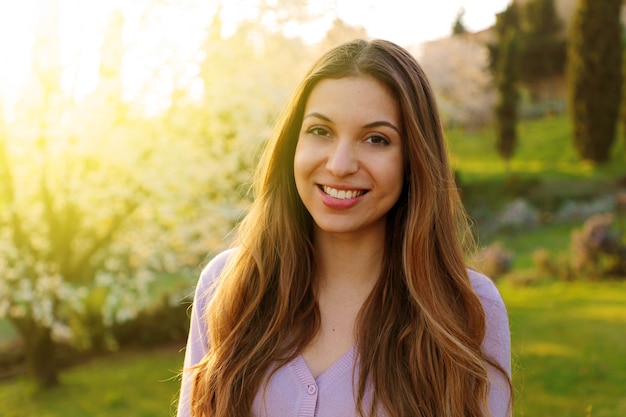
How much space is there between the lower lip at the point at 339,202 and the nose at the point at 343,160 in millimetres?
84

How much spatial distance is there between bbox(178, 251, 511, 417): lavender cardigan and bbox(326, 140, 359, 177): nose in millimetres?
546

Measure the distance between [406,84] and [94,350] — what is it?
8245mm

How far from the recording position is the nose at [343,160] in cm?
193

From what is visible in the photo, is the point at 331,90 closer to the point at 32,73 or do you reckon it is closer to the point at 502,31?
the point at 32,73

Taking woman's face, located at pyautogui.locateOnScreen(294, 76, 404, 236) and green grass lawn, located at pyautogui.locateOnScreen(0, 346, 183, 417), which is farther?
green grass lawn, located at pyautogui.locateOnScreen(0, 346, 183, 417)

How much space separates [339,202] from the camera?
2.00 metres

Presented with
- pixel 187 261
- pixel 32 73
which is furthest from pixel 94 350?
pixel 32 73

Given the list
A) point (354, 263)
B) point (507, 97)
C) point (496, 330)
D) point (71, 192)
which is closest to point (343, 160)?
point (354, 263)

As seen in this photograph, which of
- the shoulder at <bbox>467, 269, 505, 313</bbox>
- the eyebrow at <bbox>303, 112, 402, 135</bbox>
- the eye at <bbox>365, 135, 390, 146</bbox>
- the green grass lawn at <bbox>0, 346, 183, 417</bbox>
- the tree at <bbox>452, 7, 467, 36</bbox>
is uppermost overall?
the tree at <bbox>452, 7, 467, 36</bbox>

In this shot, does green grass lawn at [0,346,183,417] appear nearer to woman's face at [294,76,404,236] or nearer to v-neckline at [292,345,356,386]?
v-neckline at [292,345,356,386]

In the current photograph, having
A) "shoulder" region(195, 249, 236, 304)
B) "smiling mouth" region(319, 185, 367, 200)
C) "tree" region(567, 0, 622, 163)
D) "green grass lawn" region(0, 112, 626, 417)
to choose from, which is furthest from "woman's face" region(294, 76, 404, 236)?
"tree" region(567, 0, 622, 163)

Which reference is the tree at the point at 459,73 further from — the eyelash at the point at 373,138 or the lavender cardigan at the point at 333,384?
the eyelash at the point at 373,138

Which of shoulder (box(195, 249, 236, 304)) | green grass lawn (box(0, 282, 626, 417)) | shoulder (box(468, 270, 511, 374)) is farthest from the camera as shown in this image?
green grass lawn (box(0, 282, 626, 417))

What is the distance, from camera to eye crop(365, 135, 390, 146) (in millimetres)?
1973
